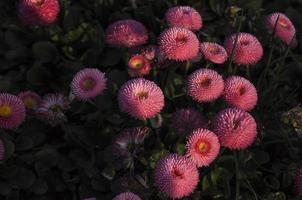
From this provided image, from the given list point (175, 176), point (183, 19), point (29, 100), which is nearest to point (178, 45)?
point (183, 19)

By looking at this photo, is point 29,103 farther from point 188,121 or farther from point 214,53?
point 214,53

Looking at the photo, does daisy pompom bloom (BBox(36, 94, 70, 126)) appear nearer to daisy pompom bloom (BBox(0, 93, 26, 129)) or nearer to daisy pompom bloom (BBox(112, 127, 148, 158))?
daisy pompom bloom (BBox(0, 93, 26, 129))

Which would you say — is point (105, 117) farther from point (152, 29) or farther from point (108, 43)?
point (152, 29)

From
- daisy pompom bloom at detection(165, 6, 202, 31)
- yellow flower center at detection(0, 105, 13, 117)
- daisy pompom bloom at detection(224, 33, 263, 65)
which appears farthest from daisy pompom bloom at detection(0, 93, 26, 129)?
daisy pompom bloom at detection(224, 33, 263, 65)

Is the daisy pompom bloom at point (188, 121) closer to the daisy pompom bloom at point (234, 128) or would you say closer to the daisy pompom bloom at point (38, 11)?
the daisy pompom bloom at point (234, 128)

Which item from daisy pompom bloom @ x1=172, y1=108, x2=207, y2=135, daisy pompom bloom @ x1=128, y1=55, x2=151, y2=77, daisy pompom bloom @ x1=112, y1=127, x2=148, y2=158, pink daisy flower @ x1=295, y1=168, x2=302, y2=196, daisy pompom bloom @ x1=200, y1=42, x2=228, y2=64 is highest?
daisy pompom bloom @ x1=200, y1=42, x2=228, y2=64

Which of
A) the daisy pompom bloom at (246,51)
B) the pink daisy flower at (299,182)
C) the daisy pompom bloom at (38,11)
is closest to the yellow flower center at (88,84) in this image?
the daisy pompom bloom at (38,11)

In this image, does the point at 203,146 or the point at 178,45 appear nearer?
the point at 203,146
